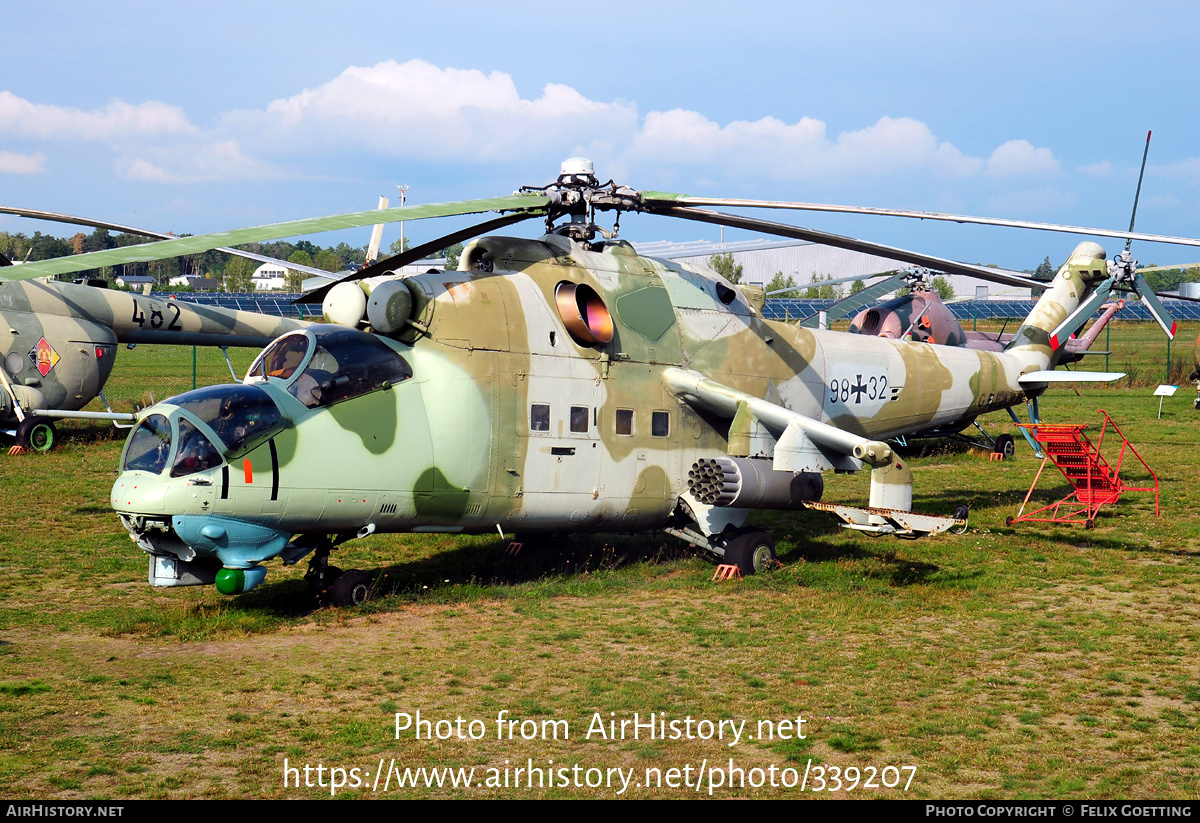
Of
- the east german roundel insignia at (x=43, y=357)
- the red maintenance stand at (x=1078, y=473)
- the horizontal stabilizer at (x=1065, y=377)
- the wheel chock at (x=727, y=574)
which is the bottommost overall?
the wheel chock at (x=727, y=574)

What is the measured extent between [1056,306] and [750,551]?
402 inches

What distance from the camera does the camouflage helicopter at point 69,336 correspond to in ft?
70.2

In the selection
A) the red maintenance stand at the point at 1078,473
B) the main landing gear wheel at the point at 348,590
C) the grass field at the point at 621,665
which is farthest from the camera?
the red maintenance stand at the point at 1078,473

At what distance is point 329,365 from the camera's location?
10305mm

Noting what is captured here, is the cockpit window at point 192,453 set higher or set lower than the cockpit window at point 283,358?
lower

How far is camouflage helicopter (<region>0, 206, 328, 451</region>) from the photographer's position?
842 inches

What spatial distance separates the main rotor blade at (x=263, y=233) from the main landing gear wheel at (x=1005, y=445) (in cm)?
1640

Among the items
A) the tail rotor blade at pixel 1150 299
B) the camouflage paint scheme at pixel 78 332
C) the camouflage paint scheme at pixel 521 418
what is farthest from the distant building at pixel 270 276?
the camouflage paint scheme at pixel 521 418

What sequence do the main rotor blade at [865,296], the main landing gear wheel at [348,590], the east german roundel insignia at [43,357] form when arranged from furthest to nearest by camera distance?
1. the main rotor blade at [865,296]
2. the east german roundel insignia at [43,357]
3. the main landing gear wheel at [348,590]

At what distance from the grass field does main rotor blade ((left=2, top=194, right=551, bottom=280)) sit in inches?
138

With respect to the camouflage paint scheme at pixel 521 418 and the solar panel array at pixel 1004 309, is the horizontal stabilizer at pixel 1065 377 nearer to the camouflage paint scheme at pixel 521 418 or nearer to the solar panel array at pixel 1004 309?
the camouflage paint scheme at pixel 521 418
